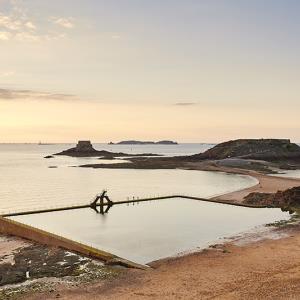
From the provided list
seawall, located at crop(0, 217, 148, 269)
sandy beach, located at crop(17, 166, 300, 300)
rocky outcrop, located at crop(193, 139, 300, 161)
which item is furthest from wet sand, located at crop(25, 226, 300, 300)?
rocky outcrop, located at crop(193, 139, 300, 161)

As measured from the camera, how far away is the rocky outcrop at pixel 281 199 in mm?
43228

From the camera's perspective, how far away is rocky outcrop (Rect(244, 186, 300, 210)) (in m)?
43.2

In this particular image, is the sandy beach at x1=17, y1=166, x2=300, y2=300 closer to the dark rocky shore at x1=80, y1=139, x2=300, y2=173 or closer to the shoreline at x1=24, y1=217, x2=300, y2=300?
the shoreline at x1=24, y1=217, x2=300, y2=300

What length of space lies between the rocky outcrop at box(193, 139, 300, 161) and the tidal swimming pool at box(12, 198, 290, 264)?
308 ft

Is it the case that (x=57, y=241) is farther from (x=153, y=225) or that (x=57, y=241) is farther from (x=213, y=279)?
(x=213, y=279)

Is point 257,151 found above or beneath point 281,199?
above

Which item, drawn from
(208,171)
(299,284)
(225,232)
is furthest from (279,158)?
(299,284)

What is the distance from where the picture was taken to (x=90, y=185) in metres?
74.4

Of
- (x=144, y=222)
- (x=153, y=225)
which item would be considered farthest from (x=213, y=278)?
(x=144, y=222)

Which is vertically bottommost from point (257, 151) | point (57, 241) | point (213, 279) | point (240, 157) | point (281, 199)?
point (213, 279)

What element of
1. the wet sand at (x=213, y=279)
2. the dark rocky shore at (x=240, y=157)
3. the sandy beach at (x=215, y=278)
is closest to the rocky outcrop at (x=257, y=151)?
the dark rocky shore at (x=240, y=157)

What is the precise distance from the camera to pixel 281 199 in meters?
44.8

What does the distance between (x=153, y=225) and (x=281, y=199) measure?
660 inches

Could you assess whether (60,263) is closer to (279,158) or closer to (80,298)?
(80,298)
